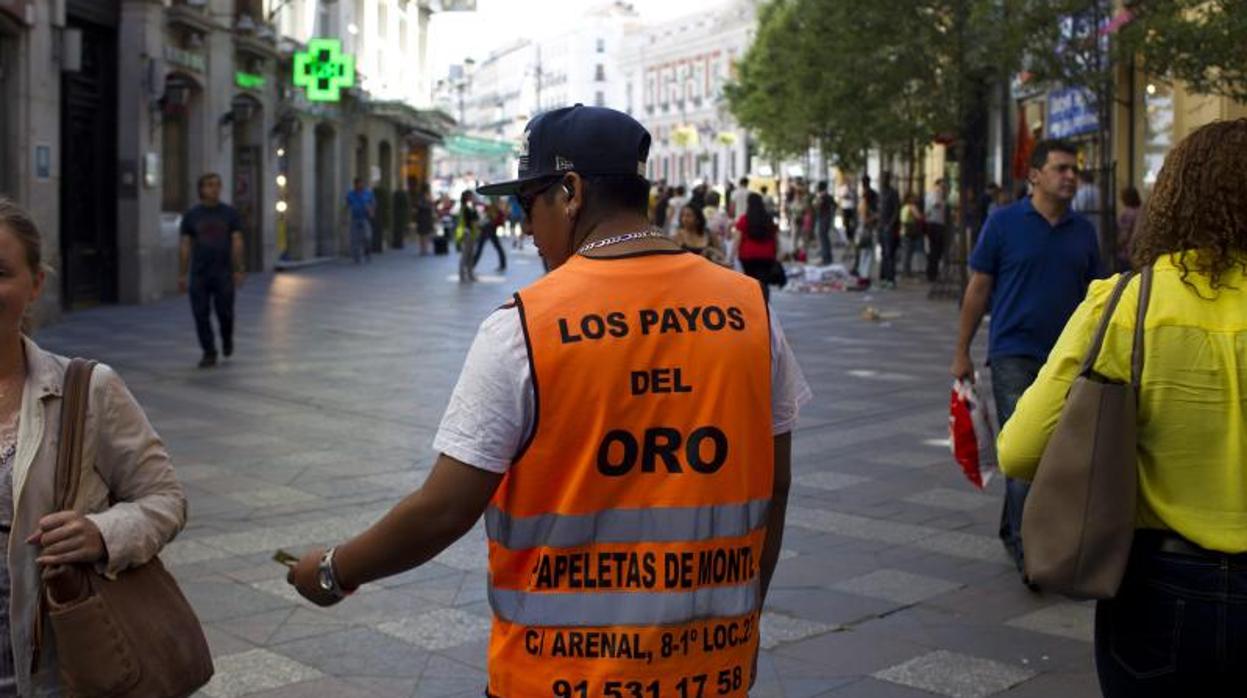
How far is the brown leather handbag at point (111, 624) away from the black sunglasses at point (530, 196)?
90cm

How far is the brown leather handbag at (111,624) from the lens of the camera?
2.74 meters

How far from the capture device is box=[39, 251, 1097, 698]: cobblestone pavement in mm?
5531

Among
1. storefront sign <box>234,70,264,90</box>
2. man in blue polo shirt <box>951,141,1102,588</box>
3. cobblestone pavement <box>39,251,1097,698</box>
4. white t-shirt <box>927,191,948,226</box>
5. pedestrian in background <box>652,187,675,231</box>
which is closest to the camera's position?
cobblestone pavement <box>39,251,1097,698</box>

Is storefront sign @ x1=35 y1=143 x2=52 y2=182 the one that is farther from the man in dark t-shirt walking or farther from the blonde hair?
the blonde hair

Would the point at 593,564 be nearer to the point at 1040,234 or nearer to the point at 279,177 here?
the point at 1040,234

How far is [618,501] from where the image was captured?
253 centimetres

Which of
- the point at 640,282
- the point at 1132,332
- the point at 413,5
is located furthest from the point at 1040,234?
the point at 413,5

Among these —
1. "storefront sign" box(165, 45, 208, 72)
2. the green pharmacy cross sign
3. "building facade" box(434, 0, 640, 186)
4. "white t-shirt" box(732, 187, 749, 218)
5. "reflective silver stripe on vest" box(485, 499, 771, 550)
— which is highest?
"building facade" box(434, 0, 640, 186)

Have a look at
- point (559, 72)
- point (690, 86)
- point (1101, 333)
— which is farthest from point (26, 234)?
point (559, 72)

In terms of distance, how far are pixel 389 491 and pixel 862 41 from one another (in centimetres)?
1717

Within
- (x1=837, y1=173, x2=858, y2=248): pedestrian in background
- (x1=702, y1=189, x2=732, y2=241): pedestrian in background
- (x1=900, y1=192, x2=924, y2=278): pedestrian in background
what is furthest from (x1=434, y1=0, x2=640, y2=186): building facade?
(x1=702, y1=189, x2=732, y2=241): pedestrian in background

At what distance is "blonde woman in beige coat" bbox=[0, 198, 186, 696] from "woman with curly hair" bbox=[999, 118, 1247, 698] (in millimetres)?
1658

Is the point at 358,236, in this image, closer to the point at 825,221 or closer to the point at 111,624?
the point at 825,221

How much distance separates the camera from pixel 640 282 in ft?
8.45
